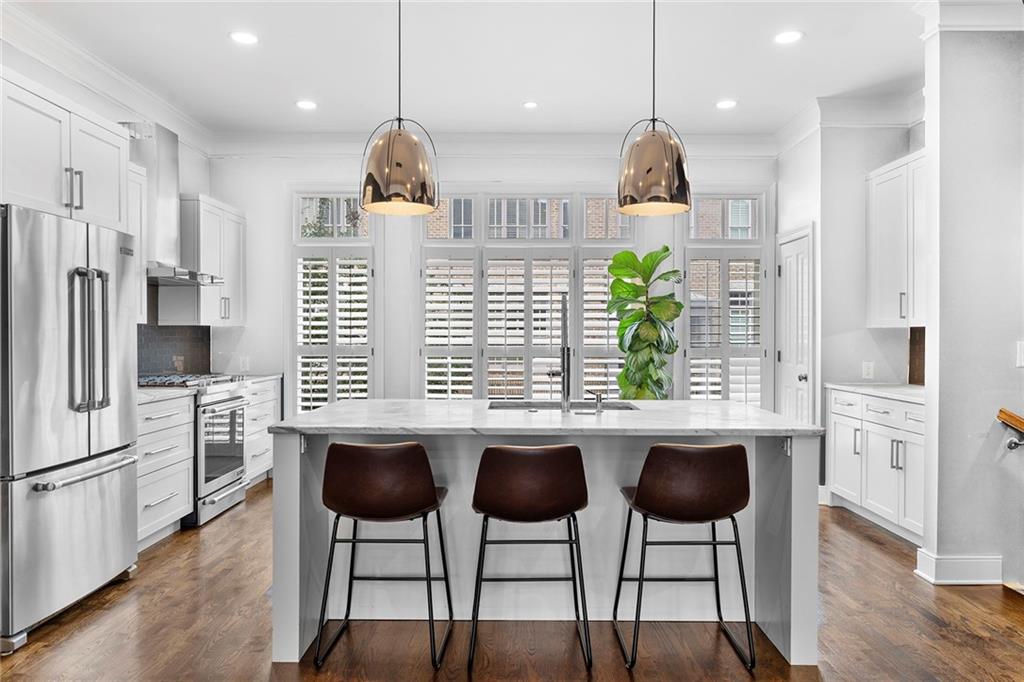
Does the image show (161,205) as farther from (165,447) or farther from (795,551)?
(795,551)

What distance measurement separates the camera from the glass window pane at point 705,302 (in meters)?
5.98

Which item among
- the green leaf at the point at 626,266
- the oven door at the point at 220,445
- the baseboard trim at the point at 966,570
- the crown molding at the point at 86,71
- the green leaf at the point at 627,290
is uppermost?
the crown molding at the point at 86,71

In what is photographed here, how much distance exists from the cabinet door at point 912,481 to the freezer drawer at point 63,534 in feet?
14.1

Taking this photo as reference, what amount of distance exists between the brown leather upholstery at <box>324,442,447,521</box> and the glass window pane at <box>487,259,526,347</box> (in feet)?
11.4

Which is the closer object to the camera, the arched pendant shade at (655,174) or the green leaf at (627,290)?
the arched pendant shade at (655,174)

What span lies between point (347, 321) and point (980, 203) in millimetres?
4683

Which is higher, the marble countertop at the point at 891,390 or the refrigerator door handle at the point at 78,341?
the refrigerator door handle at the point at 78,341

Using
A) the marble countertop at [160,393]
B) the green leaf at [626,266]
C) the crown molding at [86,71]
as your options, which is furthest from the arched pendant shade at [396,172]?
the green leaf at [626,266]

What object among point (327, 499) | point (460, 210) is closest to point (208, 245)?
point (460, 210)

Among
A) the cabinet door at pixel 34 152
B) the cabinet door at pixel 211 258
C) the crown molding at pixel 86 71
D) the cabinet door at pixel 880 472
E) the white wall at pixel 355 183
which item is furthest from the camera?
the white wall at pixel 355 183

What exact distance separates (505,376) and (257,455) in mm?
2193

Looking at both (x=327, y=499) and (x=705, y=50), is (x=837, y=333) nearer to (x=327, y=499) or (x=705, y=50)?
(x=705, y=50)

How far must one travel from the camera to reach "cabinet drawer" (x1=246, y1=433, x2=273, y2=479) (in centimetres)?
525

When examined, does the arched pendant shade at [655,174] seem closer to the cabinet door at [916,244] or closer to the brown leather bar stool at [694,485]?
the brown leather bar stool at [694,485]
